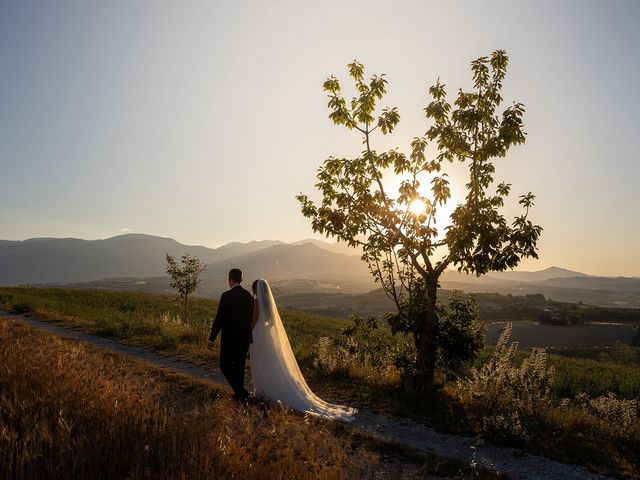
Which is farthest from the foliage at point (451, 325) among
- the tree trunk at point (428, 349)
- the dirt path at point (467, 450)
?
the dirt path at point (467, 450)

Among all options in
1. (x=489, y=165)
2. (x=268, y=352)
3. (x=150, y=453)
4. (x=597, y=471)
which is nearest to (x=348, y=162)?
(x=489, y=165)

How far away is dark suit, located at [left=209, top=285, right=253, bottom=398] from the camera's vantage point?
387 inches

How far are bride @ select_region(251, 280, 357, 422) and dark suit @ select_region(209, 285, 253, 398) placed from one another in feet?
1.72

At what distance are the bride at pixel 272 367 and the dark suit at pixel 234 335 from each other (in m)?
0.53

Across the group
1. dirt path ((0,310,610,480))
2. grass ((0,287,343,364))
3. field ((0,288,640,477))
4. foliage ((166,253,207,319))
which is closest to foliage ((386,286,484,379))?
field ((0,288,640,477))

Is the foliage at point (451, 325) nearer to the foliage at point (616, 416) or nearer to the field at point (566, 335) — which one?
the foliage at point (616, 416)

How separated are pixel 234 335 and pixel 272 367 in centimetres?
133

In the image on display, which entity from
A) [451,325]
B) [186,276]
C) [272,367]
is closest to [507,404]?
[451,325]

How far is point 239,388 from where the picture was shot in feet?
32.2

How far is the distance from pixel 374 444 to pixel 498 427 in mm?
3045

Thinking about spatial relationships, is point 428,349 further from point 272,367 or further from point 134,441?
point 134,441

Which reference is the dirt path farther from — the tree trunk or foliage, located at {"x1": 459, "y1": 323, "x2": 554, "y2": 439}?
the tree trunk

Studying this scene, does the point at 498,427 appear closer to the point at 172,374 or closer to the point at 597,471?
the point at 597,471

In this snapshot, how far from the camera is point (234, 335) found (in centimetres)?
981
